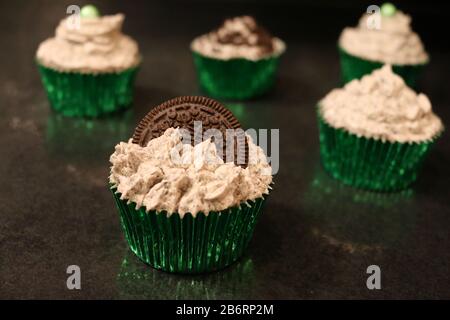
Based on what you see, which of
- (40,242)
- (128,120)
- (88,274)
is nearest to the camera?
(88,274)

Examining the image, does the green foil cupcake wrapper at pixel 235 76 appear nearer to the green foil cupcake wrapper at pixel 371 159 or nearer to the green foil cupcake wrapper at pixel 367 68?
the green foil cupcake wrapper at pixel 367 68

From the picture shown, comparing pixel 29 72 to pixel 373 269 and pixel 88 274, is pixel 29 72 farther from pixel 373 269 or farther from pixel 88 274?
pixel 373 269

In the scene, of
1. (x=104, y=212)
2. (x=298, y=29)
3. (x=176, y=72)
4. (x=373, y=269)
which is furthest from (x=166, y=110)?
(x=298, y=29)

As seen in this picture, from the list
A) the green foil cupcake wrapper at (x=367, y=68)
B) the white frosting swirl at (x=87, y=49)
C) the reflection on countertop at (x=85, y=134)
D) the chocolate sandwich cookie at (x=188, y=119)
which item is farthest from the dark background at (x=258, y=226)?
the chocolate sandwich cookie at (x=188, y=119)

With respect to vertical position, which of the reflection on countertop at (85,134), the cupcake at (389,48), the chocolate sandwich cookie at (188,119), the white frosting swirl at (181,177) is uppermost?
the chocolate sandwich cookie at (188,119)

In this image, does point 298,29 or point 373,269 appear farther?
point 298,29

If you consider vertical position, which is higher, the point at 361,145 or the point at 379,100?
the point at 379,100

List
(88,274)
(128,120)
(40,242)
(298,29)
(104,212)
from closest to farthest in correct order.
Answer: (88,274)
(40,242)
(104,212)
(128,120)
(298,29)
